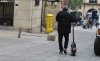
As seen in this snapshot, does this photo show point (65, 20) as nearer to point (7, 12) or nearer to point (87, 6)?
point (7, 12)

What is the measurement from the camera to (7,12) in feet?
69.8

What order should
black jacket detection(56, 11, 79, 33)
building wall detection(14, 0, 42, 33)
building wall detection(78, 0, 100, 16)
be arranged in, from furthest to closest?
building wall detection(78, 0, 100, 16) → building wall detection(14, 0, 42, 33) → black jacket detection(56, 11, 79, 33)

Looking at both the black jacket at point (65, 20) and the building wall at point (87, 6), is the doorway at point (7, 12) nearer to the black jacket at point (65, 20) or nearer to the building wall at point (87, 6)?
the black jacket at point (65, 20)

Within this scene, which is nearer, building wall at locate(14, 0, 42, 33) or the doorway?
building wall at locate(14, 0, 42, 33)

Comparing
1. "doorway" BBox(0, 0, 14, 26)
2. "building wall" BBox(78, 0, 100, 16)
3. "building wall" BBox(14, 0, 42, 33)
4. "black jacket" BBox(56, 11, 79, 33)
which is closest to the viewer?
"black jacket" BBox(56, 11, 79, 33)

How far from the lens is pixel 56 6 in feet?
88.7

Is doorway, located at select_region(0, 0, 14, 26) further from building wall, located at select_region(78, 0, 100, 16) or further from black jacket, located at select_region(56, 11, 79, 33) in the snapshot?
building wall, located at select_region(78, 0, 100, 16)

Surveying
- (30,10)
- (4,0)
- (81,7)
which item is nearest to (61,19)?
(30,10)

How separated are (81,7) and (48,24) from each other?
52817 mm

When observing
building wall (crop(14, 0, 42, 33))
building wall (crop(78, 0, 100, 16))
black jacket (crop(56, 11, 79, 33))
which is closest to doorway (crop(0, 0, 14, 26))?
building wall (crop(14, 0, 42, 33))

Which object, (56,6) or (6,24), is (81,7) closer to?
(56,6)

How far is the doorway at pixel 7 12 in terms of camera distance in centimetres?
2108

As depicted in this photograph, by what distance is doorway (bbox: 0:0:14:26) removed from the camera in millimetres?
21078

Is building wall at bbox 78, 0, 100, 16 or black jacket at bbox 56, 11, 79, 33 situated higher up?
building wall at bbox 78, 0, 100, 16
